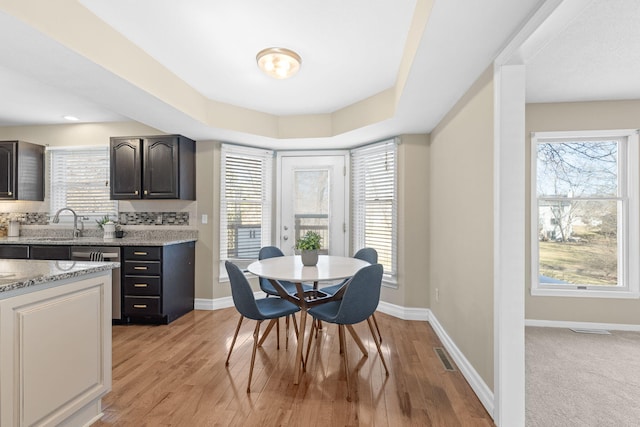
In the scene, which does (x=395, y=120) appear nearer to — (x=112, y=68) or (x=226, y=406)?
(x=112, y=68)

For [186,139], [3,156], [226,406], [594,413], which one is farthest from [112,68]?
[594,413]

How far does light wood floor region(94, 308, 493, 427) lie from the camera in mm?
1878

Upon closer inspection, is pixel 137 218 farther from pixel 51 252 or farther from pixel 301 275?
pixel 301 275

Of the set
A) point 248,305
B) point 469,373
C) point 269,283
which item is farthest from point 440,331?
point 248,305

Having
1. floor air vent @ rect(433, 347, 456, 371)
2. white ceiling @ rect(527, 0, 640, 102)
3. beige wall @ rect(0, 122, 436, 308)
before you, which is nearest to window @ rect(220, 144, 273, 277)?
beige wall @ rect(0, 122, 436, 308)

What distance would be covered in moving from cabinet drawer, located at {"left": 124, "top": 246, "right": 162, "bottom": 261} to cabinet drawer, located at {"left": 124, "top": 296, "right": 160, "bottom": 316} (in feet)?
1.49

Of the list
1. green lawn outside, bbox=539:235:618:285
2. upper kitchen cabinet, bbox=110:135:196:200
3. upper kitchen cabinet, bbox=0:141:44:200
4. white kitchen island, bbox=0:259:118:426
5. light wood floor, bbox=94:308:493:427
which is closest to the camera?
white kitchen island, bbox=0:259:118:426

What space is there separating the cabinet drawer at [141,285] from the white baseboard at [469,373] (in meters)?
3.10

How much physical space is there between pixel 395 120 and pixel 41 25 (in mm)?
2761

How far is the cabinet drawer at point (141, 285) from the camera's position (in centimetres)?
344

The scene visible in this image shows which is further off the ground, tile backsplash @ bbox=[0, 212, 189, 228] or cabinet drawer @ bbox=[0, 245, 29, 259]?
tile backsplash @ bbox=[0, 212, 189, 228]

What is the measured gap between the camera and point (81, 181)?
14.1 feet

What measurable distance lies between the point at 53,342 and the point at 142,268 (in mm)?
1987

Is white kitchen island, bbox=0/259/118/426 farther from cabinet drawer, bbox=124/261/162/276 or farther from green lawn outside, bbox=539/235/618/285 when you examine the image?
green lawn outside, bbox=539/235/618/285
